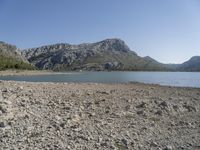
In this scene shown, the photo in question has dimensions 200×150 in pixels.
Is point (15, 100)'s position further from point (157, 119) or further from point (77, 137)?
point (157, 119)

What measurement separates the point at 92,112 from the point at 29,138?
18.2 feet

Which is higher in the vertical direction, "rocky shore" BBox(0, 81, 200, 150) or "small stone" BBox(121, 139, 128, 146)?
"rocky shore" BBox(0, 81, 200, 150)

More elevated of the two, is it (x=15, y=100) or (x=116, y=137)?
(x=15, y=100)

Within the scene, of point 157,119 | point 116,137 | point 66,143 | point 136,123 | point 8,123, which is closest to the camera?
point 66,143

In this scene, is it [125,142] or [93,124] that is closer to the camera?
[125,142]

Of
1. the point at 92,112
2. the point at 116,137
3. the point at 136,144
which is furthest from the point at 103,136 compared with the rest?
the point at 92,112

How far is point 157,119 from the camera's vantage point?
59.6 feet

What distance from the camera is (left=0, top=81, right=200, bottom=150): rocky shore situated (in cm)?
1362

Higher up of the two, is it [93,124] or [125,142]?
[93,124]

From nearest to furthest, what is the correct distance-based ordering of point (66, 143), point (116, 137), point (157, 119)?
point (66, 143) → point (116, 137) → point (157, 119)

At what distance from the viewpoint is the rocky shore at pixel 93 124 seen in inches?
536

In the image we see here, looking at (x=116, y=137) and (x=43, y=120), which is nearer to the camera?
(x=116, y=137)

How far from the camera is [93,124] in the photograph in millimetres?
16172

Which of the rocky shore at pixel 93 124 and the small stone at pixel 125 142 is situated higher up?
the rocky shore at pixel 93 124
